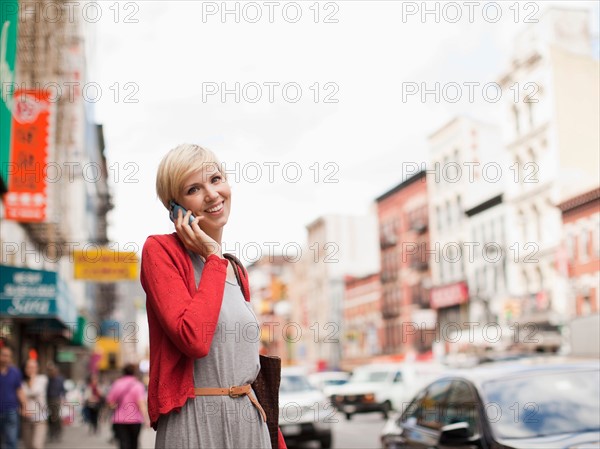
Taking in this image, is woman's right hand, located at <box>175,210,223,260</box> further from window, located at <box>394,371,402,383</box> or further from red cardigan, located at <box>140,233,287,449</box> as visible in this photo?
window, located at <box>394,371,402,383</box>

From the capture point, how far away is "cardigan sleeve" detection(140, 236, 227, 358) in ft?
8.33

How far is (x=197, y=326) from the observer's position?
2535mm

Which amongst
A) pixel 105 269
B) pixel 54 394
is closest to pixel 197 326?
pixel 54 394

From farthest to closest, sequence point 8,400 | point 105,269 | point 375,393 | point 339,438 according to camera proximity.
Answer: point 375,393
point 105,269
point 339,438
point 8,400

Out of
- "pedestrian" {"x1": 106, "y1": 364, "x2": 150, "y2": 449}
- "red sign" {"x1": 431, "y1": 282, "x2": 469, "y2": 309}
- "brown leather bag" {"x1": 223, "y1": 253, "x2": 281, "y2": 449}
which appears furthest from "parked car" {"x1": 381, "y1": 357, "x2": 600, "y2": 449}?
"red sign" {"x1": 431, "y1": 282, "x2": 469, "y2": 309}

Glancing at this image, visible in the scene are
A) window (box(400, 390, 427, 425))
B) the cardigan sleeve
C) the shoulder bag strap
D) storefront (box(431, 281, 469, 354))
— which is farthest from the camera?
storefront (box(431, 281, 469, 354))

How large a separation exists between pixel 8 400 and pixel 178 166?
10.0 meters

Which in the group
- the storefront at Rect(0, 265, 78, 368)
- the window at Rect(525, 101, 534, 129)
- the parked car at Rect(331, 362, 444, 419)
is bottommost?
the parked car at Rect(331, 362, 444, 419)

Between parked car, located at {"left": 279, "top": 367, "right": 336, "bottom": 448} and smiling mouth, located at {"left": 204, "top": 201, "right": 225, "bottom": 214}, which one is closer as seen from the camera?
smiling mouth, located at {"left": 204, "top": 201, "right": 225, "bottom": 214}

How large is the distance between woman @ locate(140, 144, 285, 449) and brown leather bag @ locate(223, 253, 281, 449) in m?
0.10

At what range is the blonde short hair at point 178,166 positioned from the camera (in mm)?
2811

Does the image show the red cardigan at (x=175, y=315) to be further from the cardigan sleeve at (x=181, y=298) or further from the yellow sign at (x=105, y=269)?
the yellow sign at (x=105, y=269)

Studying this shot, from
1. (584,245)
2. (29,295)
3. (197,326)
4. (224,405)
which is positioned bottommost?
(224,405)

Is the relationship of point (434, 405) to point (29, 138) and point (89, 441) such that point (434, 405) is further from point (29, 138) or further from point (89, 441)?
point (89, 441)
